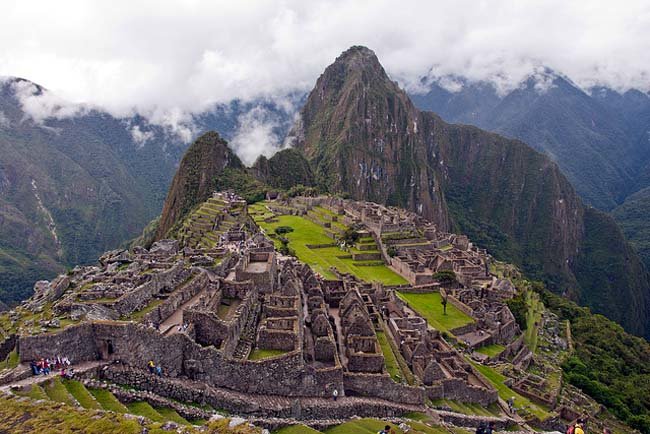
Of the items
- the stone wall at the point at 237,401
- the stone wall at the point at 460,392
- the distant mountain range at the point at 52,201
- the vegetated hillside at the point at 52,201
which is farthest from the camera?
the vegetated hillside at the point at 52,201

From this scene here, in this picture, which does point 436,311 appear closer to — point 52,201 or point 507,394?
point 507,394

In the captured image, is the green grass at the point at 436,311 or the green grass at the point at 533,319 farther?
the green grass at the point at 533,319

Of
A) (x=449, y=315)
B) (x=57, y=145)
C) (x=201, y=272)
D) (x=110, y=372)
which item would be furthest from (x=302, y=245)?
(x=57, y=145)

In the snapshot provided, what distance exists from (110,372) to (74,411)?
139 inches

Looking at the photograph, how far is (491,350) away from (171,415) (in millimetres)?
34752

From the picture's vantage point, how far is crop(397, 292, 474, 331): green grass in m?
46.0

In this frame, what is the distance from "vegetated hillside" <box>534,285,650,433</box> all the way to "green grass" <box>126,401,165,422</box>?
43.9m

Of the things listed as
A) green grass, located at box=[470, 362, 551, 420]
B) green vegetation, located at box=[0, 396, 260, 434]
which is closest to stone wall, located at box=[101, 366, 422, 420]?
green vegetation, located at box=[0, 396, 260, 434]

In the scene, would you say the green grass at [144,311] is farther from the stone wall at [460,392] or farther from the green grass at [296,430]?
the stone wall at [460,392]

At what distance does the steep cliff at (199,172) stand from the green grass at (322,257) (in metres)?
49.1

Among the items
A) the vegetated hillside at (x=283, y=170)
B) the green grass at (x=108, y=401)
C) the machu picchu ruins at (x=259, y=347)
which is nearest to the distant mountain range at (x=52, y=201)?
the vegetated hillside at (x=283, y=170)

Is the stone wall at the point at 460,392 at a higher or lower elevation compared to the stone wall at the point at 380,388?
lower

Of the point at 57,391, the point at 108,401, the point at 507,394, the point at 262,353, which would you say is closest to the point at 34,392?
the point at 57,391

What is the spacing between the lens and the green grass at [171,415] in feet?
53.6
